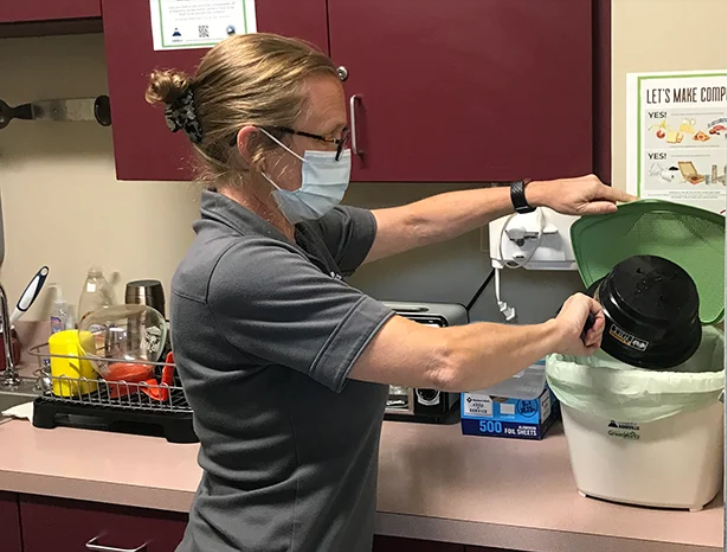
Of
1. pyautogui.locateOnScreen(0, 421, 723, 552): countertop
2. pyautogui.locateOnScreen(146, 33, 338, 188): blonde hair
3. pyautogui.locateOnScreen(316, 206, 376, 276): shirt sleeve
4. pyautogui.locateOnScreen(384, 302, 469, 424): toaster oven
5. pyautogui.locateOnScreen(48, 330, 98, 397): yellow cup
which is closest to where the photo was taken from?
pyautogui.locateOnScreen(146, 33, 338, 188): blonde hair

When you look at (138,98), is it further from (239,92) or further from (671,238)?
(671,238)

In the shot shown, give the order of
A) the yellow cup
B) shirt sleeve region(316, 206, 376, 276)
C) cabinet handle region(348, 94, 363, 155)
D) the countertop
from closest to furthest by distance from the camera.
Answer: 1. the countertop
2. shirt sleeve region(316, 206, 376, 276)
3. cabinet handle region(348, 94, 363, 155)
4. the yellow cup

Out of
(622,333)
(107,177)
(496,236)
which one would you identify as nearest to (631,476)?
(622,333)

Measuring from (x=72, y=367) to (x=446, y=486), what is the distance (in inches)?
34.1

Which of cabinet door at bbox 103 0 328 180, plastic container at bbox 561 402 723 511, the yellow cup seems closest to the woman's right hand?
plastic container at bbox 561 402 723 511

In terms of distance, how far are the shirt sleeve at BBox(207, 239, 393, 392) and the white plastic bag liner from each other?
404mm

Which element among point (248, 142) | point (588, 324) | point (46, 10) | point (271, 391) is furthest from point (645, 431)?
point (46, 10)

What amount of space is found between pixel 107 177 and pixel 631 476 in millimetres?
1466

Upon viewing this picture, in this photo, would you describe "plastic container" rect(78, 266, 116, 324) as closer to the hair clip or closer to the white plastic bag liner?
the hair clip

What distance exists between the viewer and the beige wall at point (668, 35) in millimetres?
1521

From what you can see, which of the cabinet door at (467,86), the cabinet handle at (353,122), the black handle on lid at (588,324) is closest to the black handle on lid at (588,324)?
the black handle on lid at (588,324)

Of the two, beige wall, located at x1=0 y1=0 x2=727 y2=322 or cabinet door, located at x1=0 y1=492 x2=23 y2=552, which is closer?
cabinet door, located at x1=0 y1=492 x2=23 y2=552

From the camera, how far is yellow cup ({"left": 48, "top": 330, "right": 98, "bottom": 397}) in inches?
77.4

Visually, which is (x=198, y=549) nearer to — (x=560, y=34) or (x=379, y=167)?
(x=379, y=167)
